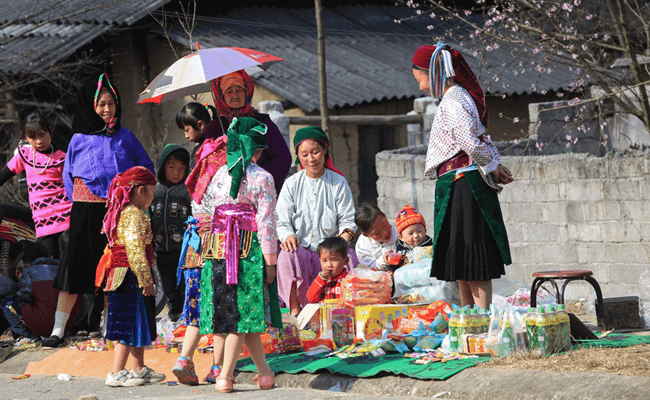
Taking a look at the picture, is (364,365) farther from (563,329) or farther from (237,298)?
(563,329)

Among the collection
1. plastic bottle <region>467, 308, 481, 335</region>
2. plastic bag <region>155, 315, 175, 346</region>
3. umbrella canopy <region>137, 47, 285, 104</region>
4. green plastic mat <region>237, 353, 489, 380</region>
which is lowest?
green plastic mat <region>237, 353, 489, 380</region>

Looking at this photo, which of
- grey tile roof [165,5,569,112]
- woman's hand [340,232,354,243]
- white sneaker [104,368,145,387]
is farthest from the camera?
grey tile roof [165,5,569,112]

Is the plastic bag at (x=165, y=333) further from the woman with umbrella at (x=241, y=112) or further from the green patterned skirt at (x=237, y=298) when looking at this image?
the green patterned skirt at (x=237, y=298)

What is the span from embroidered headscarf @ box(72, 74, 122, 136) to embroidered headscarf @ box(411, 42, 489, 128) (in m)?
2.58

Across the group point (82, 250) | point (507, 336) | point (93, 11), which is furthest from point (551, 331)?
point (93, 11)

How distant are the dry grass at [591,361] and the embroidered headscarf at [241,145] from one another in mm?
1789

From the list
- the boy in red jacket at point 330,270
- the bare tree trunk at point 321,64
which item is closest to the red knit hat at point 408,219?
the boy in red jacket at point 330,270

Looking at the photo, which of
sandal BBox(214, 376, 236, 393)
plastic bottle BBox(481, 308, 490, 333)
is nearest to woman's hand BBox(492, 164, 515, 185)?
plastic bottle BBox(481, 308, 490, 333)

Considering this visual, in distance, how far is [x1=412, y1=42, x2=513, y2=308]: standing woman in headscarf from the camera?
534 centimetres

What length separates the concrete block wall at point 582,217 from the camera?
8133 mm

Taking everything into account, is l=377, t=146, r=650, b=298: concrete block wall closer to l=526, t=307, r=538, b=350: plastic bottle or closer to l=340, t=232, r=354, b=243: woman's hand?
l=340, t=232, r=354, b=243: woman's hand

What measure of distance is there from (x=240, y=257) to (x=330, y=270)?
1.26 metres

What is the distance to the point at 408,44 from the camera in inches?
717

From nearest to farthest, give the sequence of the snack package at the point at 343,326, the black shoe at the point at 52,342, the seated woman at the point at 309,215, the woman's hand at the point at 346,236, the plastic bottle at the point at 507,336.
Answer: the plastic bottle at the point at 507,336, the snack package at the point at 343,326, the woman's hand at the point at 346,236, the seated woman at the point at 309,215, the black shoe at the point at 52,342
